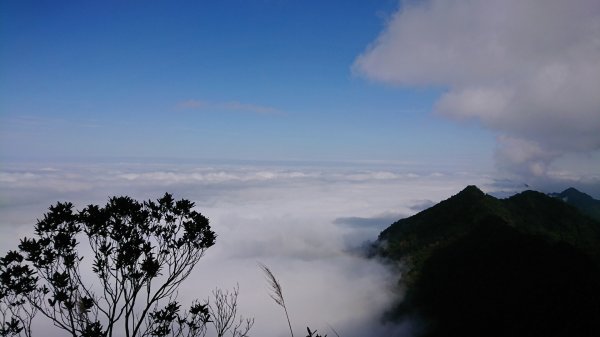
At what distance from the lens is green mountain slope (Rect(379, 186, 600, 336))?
252ft

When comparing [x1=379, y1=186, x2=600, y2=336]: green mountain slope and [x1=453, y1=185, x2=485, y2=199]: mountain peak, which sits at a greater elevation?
[x1=453, y1=185, x2=485, y2=199]: mountain peak

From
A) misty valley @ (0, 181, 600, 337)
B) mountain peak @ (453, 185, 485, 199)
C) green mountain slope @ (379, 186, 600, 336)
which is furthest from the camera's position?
mountain peak @ (453, 185, 485, 199)

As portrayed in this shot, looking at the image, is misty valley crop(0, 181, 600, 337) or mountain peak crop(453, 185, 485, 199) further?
mountain peak crop(453, 185, 485, 199)

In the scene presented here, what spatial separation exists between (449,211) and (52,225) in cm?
15661

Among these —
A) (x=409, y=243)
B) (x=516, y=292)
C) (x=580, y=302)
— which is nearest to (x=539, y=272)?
(x=516, y=292)

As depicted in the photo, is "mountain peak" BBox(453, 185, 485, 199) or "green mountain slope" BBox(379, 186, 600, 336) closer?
"green mountain slope" BBox(379, 186, 600, 336)

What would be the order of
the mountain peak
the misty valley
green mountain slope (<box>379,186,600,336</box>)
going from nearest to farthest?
1. the misty valley
2. green mountain slope (<box>379,186,600,336</box>)
3. the mountain peak

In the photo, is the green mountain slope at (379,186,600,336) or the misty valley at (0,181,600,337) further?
the green mountain slope at (379,186,600,336)

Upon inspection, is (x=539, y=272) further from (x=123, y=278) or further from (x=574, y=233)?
(x=123, y=278)

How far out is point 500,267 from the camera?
A: 3991 inches

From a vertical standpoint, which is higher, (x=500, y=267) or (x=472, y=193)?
(x=472, y=193)

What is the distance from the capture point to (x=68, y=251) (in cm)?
1324

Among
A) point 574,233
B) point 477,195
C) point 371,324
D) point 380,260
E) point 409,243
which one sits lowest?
point 371,324

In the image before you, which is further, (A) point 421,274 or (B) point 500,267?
(A) point 421,274
